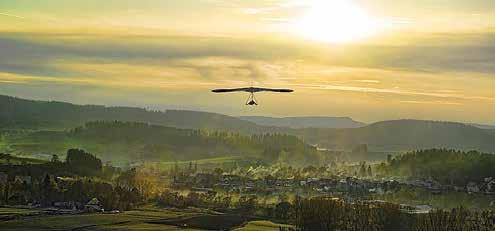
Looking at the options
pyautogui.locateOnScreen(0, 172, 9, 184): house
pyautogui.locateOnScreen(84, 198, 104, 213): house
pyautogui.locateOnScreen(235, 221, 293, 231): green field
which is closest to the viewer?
pyautogui.locateOnScreen(235, 221, 293, 231): green field

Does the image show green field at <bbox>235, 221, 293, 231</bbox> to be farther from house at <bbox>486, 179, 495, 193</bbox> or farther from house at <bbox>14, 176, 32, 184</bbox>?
house at <bbox>486, 179, 495, 193</bbox>

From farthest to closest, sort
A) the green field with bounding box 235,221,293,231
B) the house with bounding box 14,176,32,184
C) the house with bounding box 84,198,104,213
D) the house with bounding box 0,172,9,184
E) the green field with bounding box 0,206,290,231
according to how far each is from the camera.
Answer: the house with bounding box 14,176,32,184, the house with bounding box 0,172,9,184, the house with bounding box 84,198,104,213, the green field with bounding box 235,221,293,231, the green field with bounding box 0,206,290,231

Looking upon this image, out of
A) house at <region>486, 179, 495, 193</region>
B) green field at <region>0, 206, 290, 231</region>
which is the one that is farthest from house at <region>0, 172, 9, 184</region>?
house at <region>486, 179, 495, 193</region>

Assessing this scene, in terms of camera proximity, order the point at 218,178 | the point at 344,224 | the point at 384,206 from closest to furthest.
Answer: the point at 344,224
the point at 384,206
the point at 218,178

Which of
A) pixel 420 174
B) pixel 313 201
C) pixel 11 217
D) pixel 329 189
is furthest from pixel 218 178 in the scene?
→ pixel 11 217

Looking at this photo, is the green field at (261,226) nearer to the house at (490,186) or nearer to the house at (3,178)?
the house at (3,178)

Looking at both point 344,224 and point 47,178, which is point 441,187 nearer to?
point 344,224

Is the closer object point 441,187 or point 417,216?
point 417,216

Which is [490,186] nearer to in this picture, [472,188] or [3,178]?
[472,188]

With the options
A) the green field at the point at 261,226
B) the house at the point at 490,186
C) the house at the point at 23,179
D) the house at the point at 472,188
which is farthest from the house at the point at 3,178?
the house at the point at 490,186
